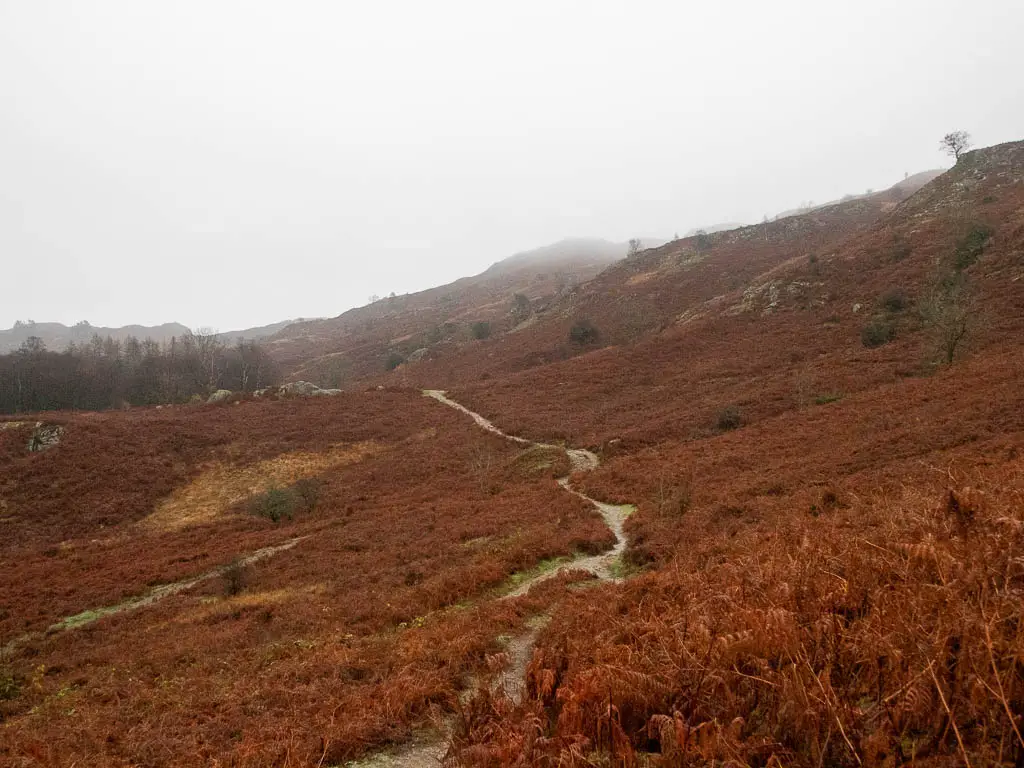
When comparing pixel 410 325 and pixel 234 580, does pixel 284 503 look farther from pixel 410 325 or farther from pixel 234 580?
pixel 410 325

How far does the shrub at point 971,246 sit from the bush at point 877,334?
35.5 feet

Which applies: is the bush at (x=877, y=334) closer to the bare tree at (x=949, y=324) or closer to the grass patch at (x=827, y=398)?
the bare tree at (x=949, y=324)

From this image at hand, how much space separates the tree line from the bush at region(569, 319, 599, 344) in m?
50.1

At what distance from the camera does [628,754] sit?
336cm

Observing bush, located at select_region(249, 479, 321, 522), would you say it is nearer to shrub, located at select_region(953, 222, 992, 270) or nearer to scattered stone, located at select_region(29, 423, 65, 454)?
scattered stone, located at select_region(29, 423, 65, 454)

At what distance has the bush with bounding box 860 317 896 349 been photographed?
35.5 metres

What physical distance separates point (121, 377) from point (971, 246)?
103 metres

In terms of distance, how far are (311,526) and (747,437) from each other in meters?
22.2

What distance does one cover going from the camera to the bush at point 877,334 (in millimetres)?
35469

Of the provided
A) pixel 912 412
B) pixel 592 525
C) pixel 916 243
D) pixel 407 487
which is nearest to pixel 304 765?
pixel 592 525

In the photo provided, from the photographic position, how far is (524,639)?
876 cm

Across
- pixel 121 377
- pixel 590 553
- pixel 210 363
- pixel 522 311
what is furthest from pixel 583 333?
pixel 121 377

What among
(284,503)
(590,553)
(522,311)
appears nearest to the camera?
(590,553)

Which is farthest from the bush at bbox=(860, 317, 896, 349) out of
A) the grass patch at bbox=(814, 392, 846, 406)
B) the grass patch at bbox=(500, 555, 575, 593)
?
the grass patch at bbox=(500, 555, 575, 593)
